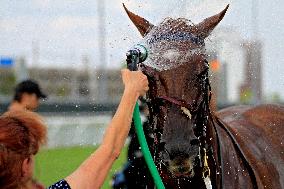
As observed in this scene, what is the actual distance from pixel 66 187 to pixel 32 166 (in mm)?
152

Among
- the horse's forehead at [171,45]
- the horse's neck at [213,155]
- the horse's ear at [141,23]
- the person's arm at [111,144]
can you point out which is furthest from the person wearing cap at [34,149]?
the horse's ear at [141,23]

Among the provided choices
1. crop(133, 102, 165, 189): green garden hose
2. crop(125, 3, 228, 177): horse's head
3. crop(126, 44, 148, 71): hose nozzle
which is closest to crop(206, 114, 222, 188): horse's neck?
crop(125, 3, 228, 177): horse's head

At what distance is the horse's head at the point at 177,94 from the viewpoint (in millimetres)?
4145

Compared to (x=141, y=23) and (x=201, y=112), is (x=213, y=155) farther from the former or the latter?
(x=141, y=23)

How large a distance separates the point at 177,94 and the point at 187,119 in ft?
0.52

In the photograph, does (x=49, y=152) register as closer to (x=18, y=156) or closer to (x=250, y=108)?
(x=250, y=108)

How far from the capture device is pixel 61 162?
572 inches

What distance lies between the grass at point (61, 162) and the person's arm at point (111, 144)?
7.71 meters

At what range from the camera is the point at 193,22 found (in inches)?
187

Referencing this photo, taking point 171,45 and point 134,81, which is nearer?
point 134,81

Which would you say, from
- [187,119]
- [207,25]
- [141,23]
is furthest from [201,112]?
[141,23]

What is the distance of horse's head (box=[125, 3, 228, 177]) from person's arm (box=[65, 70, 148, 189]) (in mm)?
1010

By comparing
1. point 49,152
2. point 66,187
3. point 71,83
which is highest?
point 66,187

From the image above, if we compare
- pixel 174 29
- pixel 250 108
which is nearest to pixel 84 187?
pixel 174 29
